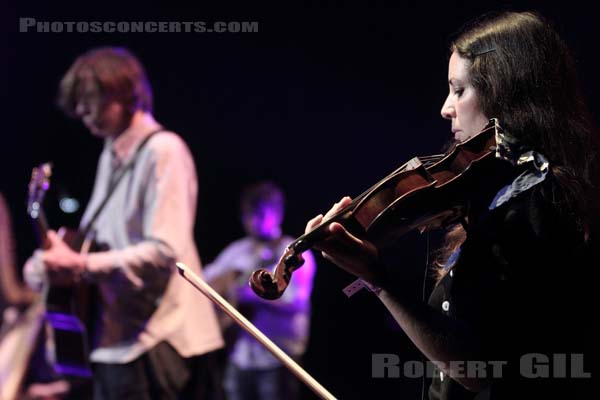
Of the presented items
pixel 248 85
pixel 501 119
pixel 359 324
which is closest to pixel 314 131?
pixel 248 85

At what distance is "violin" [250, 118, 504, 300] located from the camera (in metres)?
1.16

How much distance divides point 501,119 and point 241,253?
2.76 meters

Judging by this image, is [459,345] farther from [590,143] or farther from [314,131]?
[314,131]

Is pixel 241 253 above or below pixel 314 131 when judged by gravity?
below

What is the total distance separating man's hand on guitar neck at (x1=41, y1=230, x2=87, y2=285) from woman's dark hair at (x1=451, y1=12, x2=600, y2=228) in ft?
4.99

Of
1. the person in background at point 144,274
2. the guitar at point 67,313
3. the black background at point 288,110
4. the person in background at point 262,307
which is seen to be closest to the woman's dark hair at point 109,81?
the person in background at point 144,274

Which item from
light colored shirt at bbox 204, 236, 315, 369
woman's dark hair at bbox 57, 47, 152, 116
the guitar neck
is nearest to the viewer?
the guitar neck

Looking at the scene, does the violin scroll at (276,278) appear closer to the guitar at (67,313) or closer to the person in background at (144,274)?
the person in background at (144,274)

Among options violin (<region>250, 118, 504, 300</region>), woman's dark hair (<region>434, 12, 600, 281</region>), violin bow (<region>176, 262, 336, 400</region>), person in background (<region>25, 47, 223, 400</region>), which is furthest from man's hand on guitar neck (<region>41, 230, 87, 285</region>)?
woman's dark hair (<region>434, 12, 600, 281</region>)

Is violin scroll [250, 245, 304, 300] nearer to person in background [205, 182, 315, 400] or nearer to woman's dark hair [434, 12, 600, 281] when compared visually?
woman's dark hair [434, 12, 600, 281]

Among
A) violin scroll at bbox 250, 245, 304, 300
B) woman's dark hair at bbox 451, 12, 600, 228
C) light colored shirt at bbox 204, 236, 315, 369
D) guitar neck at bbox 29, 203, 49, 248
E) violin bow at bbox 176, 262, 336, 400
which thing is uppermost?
woman's dark hair at bbox 451, 12, 600, 228

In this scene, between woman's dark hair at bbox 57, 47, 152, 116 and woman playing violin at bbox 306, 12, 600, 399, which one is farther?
woman's dark hair at bbox 57, 47, 152, 116

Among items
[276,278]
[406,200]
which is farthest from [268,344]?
[406,200]

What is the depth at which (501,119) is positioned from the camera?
4.12ft
